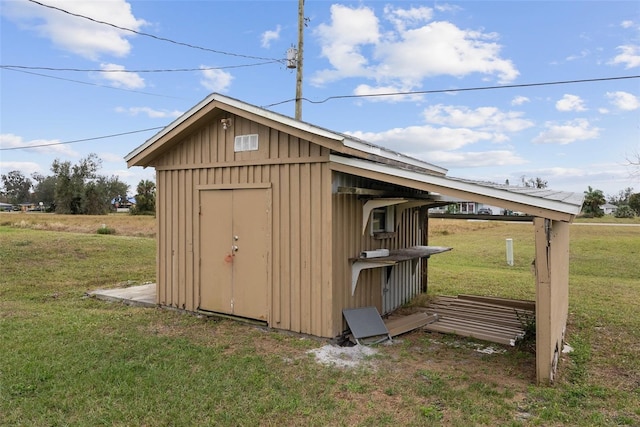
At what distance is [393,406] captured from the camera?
3.47 meters

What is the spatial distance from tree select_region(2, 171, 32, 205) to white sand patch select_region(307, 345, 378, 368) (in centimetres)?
10626

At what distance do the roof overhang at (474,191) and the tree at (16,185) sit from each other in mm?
106407

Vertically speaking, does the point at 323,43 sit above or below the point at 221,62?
above

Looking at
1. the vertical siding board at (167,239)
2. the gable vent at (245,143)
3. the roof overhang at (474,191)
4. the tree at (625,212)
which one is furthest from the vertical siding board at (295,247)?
the tree at (625,212)

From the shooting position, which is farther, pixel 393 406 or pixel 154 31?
pixel 154 31

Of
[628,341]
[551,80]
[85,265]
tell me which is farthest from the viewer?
[85,265]

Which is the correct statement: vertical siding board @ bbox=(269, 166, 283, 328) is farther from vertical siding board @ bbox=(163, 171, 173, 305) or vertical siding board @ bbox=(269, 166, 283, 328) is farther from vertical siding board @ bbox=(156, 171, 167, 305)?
vertical siding board @ bbox=(156, 171, 167, 305)

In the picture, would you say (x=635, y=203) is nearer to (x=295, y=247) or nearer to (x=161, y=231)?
(x=295, y=247)

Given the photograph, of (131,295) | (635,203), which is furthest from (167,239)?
(635,203)

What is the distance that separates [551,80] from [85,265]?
12845 millimetres

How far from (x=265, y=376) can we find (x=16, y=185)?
110 metres

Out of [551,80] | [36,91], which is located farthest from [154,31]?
[551,80]

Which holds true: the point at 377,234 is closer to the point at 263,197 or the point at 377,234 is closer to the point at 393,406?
the point at 263,197

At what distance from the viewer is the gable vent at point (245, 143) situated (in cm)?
572
